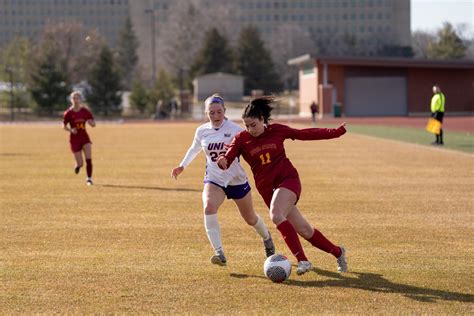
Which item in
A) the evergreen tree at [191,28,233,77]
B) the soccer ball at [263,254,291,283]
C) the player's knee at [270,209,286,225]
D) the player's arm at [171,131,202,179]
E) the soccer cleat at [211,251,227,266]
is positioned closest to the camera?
the soccer ball at [263,254,291,283]

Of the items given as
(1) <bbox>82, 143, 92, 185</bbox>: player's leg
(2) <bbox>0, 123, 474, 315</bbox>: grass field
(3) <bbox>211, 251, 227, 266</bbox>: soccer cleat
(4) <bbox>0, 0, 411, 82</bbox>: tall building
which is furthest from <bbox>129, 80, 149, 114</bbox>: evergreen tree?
(3) <bbox>211, 251, 227, 266</bbox>: soccer cleat

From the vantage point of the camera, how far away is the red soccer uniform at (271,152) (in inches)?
346

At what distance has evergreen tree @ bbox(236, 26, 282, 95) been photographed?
101000 millimetres

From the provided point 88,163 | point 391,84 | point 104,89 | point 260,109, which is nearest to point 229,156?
point 260,109

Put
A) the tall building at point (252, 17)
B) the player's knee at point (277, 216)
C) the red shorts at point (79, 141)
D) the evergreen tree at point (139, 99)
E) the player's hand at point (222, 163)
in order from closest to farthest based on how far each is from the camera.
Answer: the player's knee at point (277, 216), the player's hand at point (222, 163), the red shorts at point (79, 141), the evergreen tree at point (139, 99), the tall building at point (252, 17)

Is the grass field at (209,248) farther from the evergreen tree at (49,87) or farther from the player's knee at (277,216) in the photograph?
the evergreen tree at (49,87)

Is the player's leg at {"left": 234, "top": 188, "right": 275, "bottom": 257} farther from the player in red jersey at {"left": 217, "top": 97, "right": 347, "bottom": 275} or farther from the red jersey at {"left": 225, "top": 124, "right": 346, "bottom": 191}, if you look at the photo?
the red jersey at {"left": 225, "top": 124, "right": 346, "bottom": 191}

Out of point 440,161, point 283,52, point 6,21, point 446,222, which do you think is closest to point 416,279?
point 446,222

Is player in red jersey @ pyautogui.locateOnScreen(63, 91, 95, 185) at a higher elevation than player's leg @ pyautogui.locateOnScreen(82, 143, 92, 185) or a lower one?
higher

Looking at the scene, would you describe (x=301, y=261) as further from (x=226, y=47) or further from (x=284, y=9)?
(x=284, y=9)

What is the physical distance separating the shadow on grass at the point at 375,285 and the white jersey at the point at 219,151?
3.76ft

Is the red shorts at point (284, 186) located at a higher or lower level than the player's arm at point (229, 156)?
lower

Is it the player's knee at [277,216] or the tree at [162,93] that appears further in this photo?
the tree at [162,93]

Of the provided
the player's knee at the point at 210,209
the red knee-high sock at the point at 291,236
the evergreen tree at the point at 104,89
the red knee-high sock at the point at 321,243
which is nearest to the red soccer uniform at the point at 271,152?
the red knee-high sock at the point at 291,236
